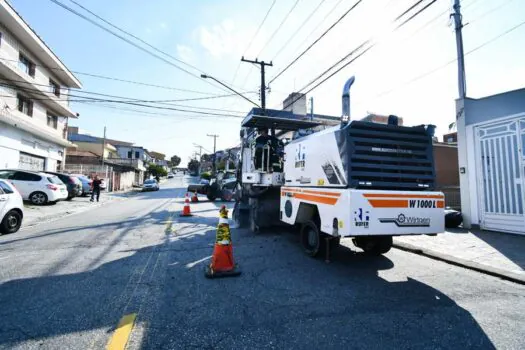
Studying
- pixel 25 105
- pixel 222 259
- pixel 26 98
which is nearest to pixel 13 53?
pixel 26 98

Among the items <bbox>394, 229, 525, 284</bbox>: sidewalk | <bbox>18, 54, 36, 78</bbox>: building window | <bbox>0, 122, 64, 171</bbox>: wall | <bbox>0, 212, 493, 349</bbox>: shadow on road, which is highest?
<bbox>18, 54, 36, 78</bbox>: building window

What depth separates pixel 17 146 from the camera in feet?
56.5

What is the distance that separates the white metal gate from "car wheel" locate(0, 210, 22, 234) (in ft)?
46.1

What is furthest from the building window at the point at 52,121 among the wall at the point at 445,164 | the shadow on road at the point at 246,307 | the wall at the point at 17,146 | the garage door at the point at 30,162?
the wall at the point at 445,164

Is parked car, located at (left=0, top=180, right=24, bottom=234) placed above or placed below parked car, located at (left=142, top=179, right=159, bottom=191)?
below

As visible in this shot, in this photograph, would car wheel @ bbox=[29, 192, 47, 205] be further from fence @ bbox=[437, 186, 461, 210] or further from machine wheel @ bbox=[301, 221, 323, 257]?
fence @ bbox=[437, 186, 461, 210]

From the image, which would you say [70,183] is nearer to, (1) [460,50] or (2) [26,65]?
(2) [26,65]

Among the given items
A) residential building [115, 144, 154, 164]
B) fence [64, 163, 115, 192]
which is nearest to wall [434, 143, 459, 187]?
fence [64, 163, 115, 192]

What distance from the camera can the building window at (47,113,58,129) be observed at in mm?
22938

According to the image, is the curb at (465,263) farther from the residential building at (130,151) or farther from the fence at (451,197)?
the residential building at (130,151)

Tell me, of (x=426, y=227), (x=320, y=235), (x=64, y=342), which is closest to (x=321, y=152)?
(x=320, y=235)

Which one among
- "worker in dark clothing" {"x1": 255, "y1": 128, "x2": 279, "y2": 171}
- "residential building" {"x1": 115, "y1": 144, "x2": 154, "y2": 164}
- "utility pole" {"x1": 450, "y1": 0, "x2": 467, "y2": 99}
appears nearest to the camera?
"worker in dark clothing" {"x1": 255, "y1": 128, "x2": 279, "y2": 171}

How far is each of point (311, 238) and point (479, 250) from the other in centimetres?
394

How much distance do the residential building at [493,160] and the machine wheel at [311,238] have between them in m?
6.29
